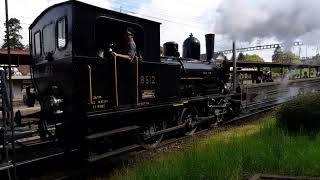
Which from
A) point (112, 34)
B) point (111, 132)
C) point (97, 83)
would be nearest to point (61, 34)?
point (112, 34)

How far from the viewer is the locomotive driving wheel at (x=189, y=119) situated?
10562 millimetres

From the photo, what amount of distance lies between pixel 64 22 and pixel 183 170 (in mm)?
3334

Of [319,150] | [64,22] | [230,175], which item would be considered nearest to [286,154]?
[319,150]

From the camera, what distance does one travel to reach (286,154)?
6.58 metres

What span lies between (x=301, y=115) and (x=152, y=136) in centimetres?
339

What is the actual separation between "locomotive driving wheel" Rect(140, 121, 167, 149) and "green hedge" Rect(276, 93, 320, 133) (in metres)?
2.83

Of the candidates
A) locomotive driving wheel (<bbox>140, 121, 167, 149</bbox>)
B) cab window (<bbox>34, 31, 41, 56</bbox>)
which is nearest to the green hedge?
locomotive driving wheel (<bbox>140, 121, 167, 149</bbox>)

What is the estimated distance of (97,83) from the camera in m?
6.90

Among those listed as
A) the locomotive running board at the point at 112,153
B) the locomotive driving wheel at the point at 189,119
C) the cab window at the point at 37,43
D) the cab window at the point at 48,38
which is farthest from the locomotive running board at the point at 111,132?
the locomotive driving wheel at the point at 189,119

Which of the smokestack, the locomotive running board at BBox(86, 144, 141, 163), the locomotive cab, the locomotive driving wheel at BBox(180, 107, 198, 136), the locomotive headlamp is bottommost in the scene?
the locomotive running board at BBox(86, 144, 141, 163)

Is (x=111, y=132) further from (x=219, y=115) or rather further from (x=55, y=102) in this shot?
(x=219, y=115)

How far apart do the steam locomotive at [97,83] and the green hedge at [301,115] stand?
249 centimetres

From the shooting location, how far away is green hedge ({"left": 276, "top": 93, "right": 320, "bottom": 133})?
870cm

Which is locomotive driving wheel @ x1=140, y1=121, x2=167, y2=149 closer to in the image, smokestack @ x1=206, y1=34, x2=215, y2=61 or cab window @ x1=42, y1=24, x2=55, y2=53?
cab window @ x1=42, y1=24, x2=55, y2=53
